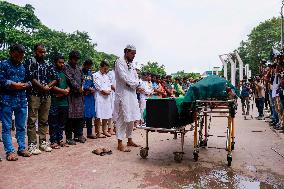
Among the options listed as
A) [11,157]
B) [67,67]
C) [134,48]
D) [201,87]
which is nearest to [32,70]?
[67,67]

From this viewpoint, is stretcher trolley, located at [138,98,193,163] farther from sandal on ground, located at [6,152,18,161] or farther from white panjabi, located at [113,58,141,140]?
sandal on ground, located at [6,152,18,161]

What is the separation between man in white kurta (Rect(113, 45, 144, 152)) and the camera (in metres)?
6.79

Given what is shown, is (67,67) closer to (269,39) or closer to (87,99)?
(87,99)

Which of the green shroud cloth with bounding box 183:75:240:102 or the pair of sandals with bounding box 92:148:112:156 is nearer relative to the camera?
the green shroud cloth with bounding box 183:75:240:102

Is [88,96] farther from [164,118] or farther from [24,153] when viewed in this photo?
[164,118]

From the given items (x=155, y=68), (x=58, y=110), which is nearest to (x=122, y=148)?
(x=58, y=110)

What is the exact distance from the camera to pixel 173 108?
5.87 meters

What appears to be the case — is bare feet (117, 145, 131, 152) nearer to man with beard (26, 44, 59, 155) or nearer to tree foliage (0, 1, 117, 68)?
man with beard (26, 44, 59, 155)

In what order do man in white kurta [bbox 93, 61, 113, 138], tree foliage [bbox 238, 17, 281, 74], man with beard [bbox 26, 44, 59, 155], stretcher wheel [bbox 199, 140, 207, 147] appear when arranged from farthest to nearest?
tree foliage [bbox 238, 17, 281, 74] → man in white kurta [bbox 93, 61, 113, 138] → stretcher wheel [bbox 199, 140, 207, 147] → man with beard [bbox 26, 44, 59, 155]

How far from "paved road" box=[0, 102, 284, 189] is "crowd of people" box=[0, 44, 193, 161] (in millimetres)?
A: 425

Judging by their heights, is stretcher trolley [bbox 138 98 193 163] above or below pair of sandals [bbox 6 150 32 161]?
above

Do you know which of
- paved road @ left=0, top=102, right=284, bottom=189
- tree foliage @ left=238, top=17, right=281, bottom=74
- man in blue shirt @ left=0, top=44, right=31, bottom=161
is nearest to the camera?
paved road @ left=0, top=102, right=284, bottom=189

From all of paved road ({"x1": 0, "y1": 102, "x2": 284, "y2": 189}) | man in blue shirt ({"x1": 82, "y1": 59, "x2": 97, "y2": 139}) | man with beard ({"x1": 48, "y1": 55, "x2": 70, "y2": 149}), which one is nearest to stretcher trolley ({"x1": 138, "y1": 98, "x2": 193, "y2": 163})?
paved road ({"x1": 0, "y1": 102, "x2": 284, "y2": 189})

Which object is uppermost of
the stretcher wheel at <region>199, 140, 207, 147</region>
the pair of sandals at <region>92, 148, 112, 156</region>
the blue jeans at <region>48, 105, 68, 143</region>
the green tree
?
the green tree
